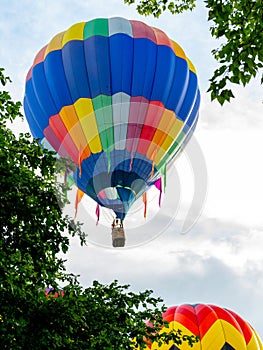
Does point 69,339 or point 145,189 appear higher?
point 145,189

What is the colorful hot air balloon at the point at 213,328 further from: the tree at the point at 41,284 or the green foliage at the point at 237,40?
the green foliage at the point at 237,40

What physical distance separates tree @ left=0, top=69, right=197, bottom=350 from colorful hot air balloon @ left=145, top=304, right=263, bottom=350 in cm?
1051

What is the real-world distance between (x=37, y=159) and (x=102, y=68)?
11.4 meters

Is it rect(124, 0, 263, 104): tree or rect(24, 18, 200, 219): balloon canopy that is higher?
rect(24, 18, 200, 219): balloon canopy

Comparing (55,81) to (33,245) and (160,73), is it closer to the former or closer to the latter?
(160,73)

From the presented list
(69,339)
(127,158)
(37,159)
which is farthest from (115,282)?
(127,158)

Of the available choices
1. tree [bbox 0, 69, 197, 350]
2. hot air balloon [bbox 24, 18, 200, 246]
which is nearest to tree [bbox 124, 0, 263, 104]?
tree [bbox 0, 69, 197, 350]

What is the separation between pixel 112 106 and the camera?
2014 cm

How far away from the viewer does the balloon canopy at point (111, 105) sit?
1997 cm

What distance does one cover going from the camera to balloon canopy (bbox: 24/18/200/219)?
20.0m

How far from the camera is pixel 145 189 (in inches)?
850

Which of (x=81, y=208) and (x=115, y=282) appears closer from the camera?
(x=115, y=282)

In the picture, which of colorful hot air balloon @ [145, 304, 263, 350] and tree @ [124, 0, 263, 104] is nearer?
tree @ [124, 0, 263, 104]

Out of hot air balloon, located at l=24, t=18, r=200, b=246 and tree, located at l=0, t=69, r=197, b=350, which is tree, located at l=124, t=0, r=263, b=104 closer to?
tree, located at l=0, t=69, r=197, b=350
